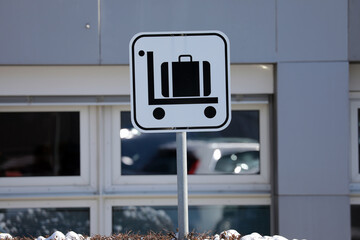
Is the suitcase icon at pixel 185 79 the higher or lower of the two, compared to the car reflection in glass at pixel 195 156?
higher

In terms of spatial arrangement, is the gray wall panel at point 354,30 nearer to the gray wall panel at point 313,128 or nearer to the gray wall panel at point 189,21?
the gray wall panel at point 313,128

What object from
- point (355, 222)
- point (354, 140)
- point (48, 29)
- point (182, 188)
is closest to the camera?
point (182, 188)

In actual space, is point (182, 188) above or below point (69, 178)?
above

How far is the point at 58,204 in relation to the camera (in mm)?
6695

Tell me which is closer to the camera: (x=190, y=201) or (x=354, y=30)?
(x=354, y=30)

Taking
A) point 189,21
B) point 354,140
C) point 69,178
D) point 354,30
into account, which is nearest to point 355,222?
point 354,140

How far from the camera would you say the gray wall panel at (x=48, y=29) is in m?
6.34

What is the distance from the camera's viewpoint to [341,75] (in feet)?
21.1

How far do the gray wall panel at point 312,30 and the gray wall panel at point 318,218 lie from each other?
1483 mm

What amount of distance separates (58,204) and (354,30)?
12.0ft

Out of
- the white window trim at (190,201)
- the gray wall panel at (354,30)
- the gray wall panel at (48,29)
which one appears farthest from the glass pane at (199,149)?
the gray wall panel at (354,30)

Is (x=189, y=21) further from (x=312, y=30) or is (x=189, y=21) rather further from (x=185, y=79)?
(x=185, y=79)

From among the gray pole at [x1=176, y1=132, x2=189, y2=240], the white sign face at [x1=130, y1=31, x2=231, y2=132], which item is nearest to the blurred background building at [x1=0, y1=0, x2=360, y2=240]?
the white sign face at [x1=130, y1=31, x2=231, y2=132]

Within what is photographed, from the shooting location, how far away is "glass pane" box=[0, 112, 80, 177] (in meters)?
6.73
